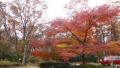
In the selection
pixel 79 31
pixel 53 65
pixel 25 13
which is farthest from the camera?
pixel 25 13

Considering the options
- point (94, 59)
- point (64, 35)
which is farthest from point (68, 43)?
point (94, 59)

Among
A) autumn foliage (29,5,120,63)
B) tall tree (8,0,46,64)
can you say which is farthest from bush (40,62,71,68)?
tall tree (8,0,46,64)

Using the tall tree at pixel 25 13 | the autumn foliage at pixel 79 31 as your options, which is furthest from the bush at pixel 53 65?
the tall tree at pixel 25 13

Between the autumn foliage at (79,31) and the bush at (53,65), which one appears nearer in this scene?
the autumn foliage at (79,31)

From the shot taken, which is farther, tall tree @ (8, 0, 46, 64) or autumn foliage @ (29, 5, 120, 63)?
tall tree @ (8, 0, 46, 64)

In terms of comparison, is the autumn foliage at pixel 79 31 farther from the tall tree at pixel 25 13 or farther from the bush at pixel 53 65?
the tall tree at pixel 25 13

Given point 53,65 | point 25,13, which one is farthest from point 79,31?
point 25,13

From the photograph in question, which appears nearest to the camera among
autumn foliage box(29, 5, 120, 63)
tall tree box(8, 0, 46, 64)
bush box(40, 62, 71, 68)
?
autumn foliage box(29, 5, 120, 63)

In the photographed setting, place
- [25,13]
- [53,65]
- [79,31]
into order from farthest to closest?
[25,13]
[53,65]
[79,31]

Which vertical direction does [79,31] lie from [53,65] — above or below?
above

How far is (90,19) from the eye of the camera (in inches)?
303

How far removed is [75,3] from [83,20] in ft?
14.2

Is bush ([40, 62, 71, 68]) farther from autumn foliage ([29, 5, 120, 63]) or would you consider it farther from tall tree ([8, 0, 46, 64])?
tall tree ([8, 0, 46, 64])

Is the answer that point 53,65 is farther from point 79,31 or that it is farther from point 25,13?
point 25,13
